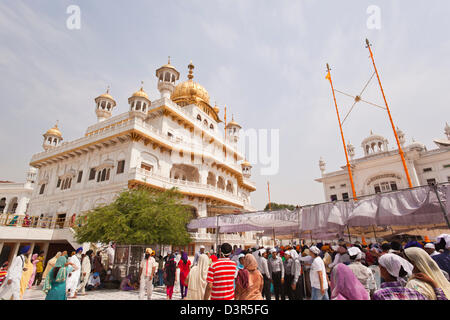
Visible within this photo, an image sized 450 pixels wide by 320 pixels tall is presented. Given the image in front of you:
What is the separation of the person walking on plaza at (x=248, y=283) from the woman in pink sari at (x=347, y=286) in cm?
113

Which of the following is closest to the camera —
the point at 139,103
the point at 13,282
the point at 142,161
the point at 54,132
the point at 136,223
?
the point at 13,282

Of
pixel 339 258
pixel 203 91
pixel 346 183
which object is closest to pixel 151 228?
pixel 339 258

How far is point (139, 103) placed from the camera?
21844 millimetres

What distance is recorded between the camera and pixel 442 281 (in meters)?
2.23

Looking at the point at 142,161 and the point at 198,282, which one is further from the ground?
the point at 142,161

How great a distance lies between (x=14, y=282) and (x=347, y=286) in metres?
7.22

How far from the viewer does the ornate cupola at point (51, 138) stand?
2909 cm

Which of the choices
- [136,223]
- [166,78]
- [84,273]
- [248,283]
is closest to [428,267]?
[248,283]

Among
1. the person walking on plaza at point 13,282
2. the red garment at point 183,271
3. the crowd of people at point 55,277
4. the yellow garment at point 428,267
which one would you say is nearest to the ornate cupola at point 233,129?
the crowd of people at point 55,277

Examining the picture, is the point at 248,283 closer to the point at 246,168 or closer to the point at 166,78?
the point at 166,78

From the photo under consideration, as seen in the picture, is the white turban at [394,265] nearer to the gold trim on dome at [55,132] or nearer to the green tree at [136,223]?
the green tree at [136,223]

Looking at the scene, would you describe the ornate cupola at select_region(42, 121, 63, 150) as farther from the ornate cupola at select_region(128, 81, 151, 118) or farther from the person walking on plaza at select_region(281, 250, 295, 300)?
the person walking on plaza at select_region(281, 250, 295, 300)

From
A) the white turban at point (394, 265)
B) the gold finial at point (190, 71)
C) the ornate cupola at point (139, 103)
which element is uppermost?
the gold finial at point (190, 71)
